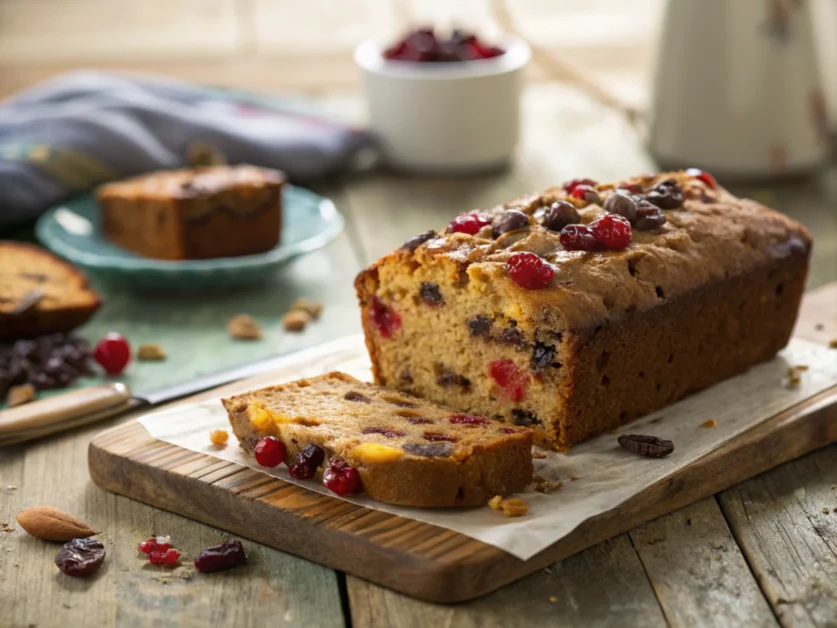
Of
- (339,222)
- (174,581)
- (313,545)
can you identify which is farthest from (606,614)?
(339,222)

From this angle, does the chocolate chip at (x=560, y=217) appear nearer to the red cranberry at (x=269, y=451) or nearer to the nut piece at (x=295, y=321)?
the red cranberry at (x=269, y=451)

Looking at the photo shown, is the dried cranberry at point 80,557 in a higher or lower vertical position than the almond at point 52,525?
higher

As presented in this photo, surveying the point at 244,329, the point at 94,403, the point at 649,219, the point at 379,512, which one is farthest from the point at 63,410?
the point at 649,219

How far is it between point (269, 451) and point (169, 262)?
70.0 inches

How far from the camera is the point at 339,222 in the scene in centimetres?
518

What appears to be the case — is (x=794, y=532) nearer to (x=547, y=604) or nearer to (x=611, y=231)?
(x=547, y=604)

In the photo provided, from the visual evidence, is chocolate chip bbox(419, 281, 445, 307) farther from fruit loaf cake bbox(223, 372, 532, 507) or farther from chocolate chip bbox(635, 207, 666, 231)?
chocolate chip bbox(635, 207, 666, 231)

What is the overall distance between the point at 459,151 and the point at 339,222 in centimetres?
109

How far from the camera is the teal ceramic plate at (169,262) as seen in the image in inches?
184

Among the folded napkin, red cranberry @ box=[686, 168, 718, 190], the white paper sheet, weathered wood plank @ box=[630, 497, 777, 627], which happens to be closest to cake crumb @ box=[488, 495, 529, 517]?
the white paper sheet

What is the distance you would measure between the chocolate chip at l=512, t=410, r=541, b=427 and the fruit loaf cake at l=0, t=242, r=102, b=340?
5.85 feet

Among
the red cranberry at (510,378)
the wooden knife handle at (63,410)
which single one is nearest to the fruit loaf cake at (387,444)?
the red cranberry at (510,378)

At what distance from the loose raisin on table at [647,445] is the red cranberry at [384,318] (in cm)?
74

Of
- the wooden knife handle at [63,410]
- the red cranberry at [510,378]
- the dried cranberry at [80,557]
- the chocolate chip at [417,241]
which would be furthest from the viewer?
the wooden knife handle at [63,410]
